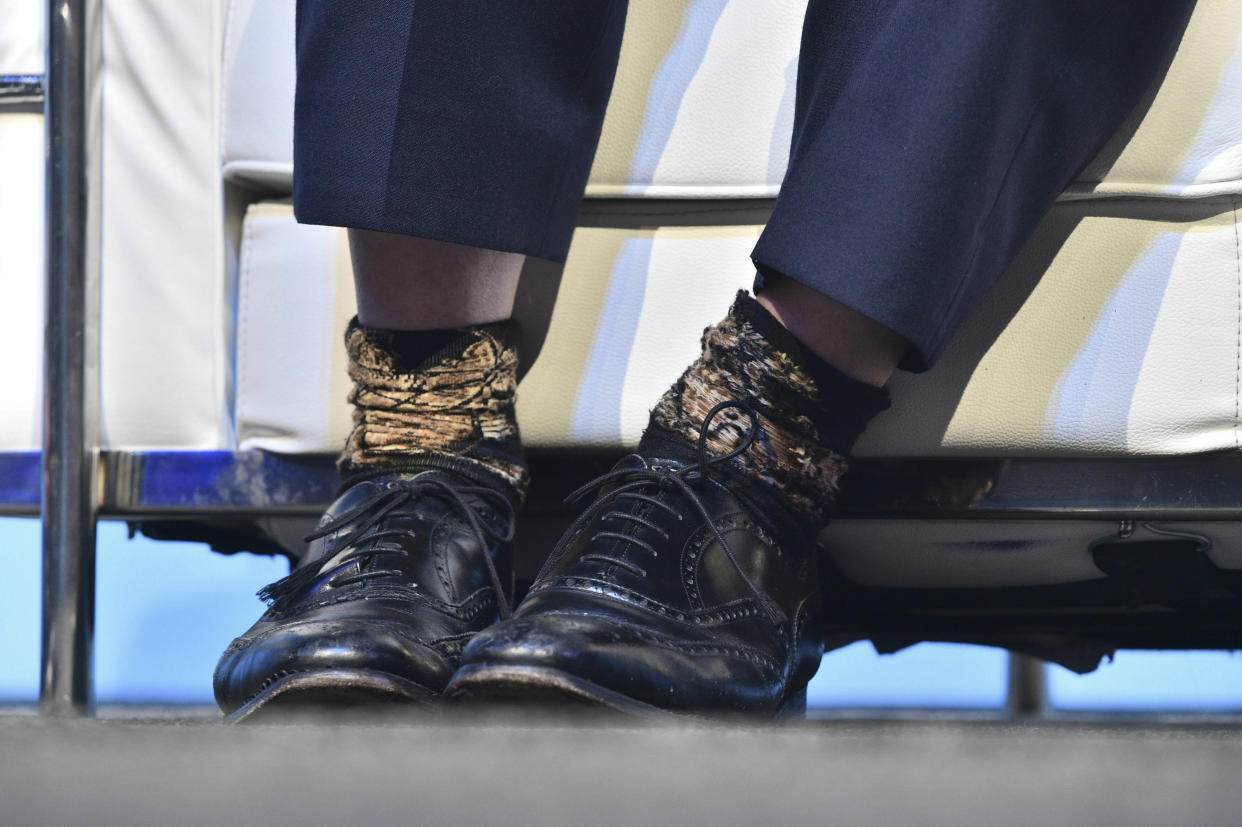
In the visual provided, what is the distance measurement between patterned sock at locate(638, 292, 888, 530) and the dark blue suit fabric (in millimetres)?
36

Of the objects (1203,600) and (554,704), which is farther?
(1203,600)

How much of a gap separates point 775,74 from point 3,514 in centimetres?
61

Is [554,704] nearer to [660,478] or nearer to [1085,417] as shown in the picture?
[660,478]

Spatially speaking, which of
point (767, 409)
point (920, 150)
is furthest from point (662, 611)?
point (920, 150)

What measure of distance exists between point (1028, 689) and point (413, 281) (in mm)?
848

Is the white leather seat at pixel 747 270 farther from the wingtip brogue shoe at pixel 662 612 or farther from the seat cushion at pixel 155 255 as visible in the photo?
the wingtip brogue shoe at pixel 662 612

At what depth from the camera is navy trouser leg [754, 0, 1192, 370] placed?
438 millimetres

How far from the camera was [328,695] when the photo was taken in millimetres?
401

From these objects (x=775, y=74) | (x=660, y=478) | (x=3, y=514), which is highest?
(x=775, y=74)

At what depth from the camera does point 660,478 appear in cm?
48

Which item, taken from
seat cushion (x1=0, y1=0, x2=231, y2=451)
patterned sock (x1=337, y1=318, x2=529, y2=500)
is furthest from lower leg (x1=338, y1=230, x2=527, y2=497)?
seat cushion (x1=0, y1=0, x2=231, y2=451)

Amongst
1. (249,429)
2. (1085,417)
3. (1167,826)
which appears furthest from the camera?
(249,429)

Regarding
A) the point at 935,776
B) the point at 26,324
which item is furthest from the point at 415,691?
the point at 26,324

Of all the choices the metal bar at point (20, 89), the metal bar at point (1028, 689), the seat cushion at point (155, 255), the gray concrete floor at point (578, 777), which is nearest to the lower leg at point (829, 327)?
the gray concrete floor at point (578, 777)
